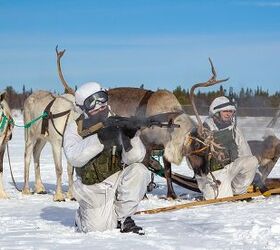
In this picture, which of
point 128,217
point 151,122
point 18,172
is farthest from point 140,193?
point 18,172

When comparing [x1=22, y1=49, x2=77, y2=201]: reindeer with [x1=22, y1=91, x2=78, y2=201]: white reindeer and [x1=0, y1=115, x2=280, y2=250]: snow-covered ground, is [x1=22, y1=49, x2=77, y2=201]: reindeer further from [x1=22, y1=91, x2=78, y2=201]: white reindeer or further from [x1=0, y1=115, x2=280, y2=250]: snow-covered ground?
[x1=0, y1=115, x2=280, y2=250]: snow-covered ground

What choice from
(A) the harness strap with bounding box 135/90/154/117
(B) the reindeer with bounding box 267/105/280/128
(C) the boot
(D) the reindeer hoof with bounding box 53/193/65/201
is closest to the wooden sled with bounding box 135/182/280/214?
(B) the reindeer with bounding box 267/105/280/128

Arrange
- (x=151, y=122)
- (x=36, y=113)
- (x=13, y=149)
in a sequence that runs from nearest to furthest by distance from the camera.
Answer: (x=151, y=122)
(x=36, y=113)
(x=13, y=149)

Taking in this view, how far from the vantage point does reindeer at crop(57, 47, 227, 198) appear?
A: 10.5m

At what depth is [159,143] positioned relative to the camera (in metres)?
10.8

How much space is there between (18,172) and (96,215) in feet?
29.8

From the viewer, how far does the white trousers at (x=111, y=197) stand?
22.4 feet

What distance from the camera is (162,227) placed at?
7102 mm

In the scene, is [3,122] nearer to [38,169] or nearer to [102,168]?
[38,169]

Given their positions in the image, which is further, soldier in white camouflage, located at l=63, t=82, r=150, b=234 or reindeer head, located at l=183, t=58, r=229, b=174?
reindeer head, located at l=183, t=58, r=229, b=174

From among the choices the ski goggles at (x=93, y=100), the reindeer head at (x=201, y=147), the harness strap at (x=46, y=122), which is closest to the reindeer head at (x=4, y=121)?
the harness strap at (x=46, y=122)

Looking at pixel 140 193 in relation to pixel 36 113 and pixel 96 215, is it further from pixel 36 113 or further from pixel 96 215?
pixel 36 113

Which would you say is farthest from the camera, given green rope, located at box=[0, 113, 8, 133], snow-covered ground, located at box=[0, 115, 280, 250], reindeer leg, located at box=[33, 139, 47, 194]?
reindeer leg, located at box=[33, 139, 47, 194]

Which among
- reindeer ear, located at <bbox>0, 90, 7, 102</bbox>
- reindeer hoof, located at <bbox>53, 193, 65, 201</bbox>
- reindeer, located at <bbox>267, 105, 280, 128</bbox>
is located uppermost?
reindeer ear, located at <bbox>0, 90, 7, 102</bbox>
